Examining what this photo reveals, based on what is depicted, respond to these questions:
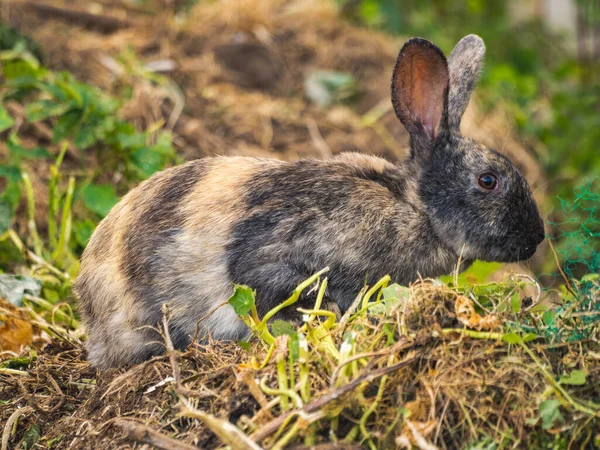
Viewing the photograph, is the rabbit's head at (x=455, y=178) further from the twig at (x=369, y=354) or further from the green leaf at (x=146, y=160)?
the green leaf at (x=146, y=160)

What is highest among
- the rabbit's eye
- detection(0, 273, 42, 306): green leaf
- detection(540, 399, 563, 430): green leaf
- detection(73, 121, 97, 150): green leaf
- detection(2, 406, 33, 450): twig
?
detection(73, 121, 97, 150): green leaf

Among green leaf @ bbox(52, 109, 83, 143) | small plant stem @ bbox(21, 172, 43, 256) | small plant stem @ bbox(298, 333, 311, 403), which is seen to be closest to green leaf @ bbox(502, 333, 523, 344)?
small plant stem @ bbox(298, 333, 311, 403)

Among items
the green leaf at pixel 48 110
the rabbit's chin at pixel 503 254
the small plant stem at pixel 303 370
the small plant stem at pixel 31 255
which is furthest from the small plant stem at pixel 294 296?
the green leaf at pixel 48 110

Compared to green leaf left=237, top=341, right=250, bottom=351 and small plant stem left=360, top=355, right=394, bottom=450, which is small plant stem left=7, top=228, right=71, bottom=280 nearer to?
green leaf left=237, top=341, right=250, bottom=351

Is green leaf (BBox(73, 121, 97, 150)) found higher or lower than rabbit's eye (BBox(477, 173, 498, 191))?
higher

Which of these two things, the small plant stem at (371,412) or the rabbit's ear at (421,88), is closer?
the small plant stem at (371,412)
